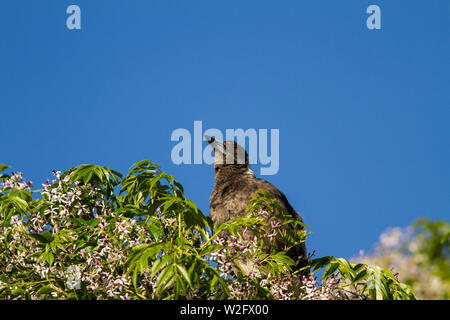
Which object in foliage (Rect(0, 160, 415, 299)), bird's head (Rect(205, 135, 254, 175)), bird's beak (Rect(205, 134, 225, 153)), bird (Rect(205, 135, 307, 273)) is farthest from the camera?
bird's beak (Rect(205, 134, 225, 153))

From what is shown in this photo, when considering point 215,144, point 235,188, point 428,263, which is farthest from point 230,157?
point 428,263

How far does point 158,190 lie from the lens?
13.4 ft

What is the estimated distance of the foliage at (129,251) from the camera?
3248 millimetres

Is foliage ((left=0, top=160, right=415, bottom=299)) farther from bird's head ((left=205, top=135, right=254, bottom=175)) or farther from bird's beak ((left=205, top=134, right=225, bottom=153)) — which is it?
bird's beak ((left=205, top=134, right=225, bottom=153))

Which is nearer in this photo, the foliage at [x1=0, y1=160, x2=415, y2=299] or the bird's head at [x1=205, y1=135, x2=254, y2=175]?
the foliage at [x1=0, y1=160, x2=415, y2=299]

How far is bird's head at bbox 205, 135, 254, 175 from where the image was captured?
31.8 feet

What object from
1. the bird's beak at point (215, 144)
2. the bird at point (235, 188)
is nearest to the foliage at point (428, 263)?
the bird at point (235, 188)

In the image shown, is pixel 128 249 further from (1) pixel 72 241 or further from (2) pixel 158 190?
(2) pixel 158 190

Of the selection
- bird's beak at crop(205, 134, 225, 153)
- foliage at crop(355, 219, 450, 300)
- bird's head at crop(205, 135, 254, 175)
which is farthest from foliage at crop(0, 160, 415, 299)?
bird's beak at crop(205, 134, 225, 153)

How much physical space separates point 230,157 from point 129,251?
21.1ft

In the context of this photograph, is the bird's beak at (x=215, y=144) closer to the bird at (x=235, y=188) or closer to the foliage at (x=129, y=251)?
the bird at (x=235, y=188)

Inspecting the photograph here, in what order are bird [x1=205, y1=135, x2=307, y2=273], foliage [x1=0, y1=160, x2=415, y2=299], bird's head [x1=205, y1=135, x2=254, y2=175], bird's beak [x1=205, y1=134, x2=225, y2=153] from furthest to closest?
bird's beak [x1=205, y1=134, x2=225, y2=153] → bird's head [x1=205, y1=135, x2=254, y2=175] → bird [x1=205, y1=135, x2=307, y2=273] → foliage [x1=0, y1=160, x2=415, y2=299]
